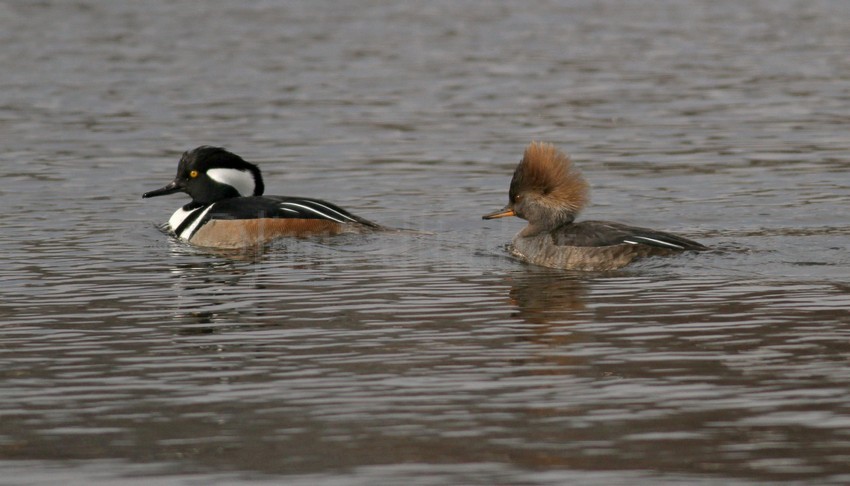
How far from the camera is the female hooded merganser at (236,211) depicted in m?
14.4

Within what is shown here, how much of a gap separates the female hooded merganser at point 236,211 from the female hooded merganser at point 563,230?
177 centimetres

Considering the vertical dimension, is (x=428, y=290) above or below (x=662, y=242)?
A: below

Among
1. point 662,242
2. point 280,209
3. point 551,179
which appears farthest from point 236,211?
point 662,242

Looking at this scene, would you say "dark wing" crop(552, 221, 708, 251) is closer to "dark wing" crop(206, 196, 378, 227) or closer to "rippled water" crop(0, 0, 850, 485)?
"rippled water" crop(0, 0, 850, 485)

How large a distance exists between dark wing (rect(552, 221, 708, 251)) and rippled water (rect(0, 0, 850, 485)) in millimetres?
228

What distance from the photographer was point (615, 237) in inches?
492

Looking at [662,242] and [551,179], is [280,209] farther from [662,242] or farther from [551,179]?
[662,242]

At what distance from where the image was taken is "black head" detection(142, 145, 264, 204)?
50.6ft

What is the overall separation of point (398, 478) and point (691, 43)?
28095 mm

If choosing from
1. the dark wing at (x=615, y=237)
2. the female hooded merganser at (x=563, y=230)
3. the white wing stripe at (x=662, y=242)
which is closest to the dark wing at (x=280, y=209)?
the female hooded merganser at (x=563, y=230)

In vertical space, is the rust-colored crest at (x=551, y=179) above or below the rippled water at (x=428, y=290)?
above

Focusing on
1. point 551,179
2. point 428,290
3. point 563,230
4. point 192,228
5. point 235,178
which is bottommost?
point 428,290

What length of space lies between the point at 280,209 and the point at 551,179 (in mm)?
2923

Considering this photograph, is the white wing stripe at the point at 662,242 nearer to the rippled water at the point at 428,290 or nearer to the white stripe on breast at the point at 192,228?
the rippled water at the point at 428,290
